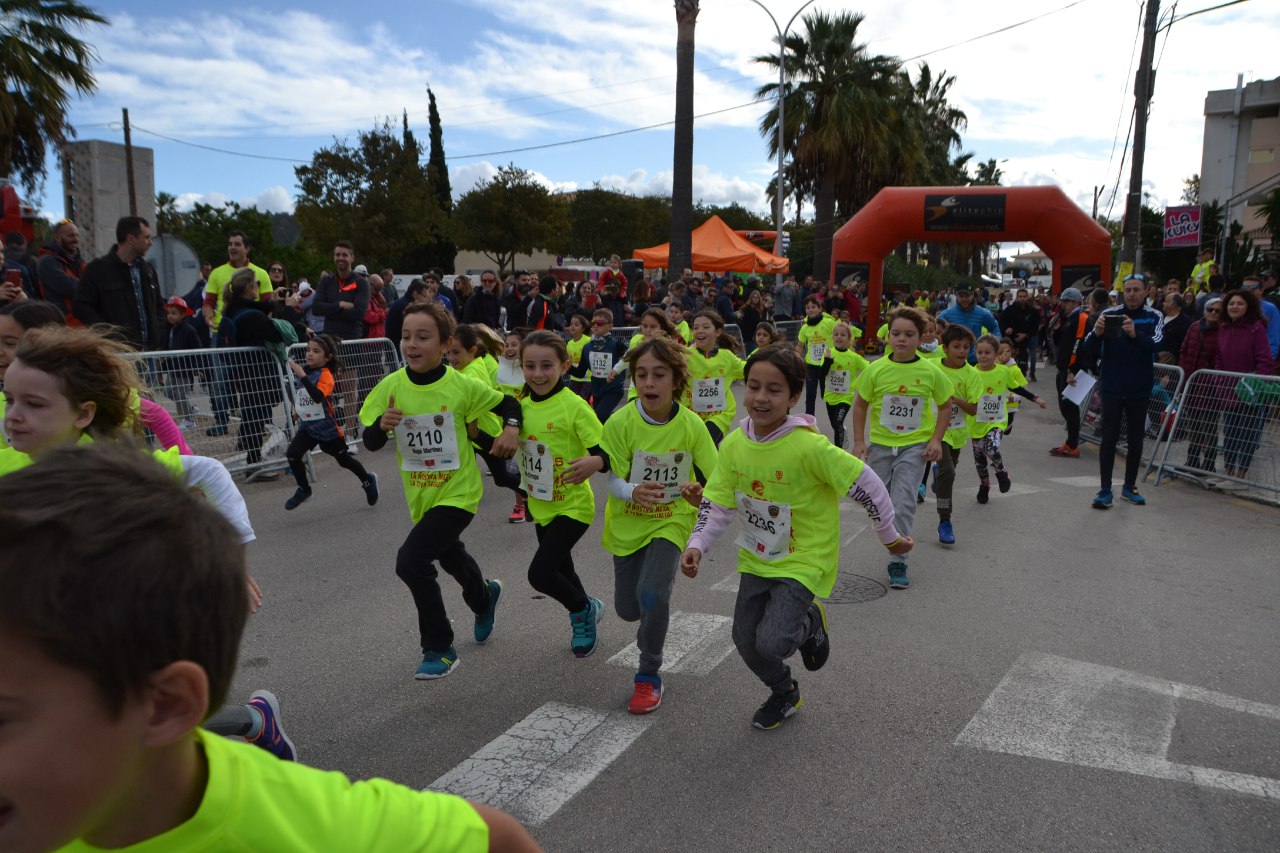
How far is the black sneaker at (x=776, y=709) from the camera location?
4.11 metres

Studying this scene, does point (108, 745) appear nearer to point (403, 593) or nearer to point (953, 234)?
point (403, 593)

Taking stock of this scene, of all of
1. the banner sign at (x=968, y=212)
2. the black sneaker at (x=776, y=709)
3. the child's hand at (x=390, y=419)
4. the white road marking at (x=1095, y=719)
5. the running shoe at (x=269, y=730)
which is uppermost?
the banner sign at (x=968, y=212)

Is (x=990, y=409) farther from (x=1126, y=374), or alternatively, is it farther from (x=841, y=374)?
(x=841, y=374)

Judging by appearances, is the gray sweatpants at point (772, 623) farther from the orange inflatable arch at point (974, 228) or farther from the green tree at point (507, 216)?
the green tree at point (507, 216)

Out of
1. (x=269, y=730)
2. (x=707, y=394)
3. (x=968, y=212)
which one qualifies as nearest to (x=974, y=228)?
(x=968, y=212)

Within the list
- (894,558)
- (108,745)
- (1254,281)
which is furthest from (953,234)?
(108,745)

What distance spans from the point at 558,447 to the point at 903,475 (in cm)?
288

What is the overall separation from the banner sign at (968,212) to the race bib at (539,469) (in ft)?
64.7

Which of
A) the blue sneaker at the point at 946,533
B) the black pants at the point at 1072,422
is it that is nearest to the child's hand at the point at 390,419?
the blue sneaker at the point at 946,533

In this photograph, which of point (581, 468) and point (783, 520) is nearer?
point (783, 520)

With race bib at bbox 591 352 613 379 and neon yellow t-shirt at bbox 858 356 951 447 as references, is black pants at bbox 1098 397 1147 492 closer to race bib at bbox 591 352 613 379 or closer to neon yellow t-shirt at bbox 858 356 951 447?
neon yellow t-shirt at bbox 858 356 951 447

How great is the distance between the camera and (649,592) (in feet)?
14.2

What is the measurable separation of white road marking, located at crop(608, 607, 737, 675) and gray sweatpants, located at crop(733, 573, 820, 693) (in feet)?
2.39

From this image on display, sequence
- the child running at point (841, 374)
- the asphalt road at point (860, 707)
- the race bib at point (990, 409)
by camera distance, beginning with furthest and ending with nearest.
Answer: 1. the child running at point (841, 374)
2. the race bib at point (990, 409)
3. the asphalt road at point (860, 707)
